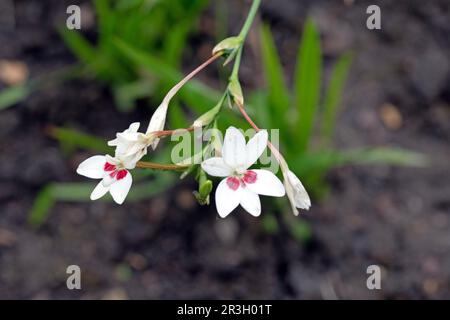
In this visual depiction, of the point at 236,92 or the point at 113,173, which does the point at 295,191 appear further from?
the point at 113,173

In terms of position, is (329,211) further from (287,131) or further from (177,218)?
(177,218)

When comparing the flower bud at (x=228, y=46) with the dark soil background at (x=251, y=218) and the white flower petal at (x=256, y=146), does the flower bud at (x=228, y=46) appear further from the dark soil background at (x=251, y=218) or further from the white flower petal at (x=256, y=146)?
the dark soil background at (x=251, y=218)

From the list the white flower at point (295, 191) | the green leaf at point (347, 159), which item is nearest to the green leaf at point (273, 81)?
the green leaf at point (347, 159)

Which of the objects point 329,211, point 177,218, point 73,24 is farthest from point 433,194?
point 73,24

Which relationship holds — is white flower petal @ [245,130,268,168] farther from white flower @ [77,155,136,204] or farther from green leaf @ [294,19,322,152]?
green leaf @ [294,19,322,152]

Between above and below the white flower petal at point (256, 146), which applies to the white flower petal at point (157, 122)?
above

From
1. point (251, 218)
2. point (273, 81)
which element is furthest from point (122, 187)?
point (251, 218)
